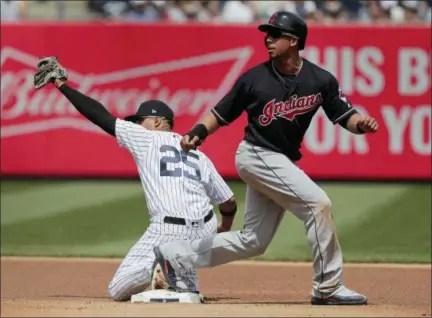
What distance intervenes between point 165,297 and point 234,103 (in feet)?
4.40

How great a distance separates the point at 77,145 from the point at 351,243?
3.41 meters

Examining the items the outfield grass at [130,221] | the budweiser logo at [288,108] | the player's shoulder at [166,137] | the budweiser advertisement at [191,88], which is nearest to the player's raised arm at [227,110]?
the budweiser logo at [288,108]

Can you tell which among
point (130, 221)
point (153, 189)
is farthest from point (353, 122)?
point (130, 221)

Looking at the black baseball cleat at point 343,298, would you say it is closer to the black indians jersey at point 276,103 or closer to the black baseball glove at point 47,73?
the black indians jersey at point 276,103

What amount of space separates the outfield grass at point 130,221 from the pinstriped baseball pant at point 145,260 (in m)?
3.61

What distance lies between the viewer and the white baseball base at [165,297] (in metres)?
7.08

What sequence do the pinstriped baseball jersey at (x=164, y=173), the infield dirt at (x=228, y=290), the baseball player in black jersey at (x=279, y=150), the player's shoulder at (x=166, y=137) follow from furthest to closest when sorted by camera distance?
1. the player's shoulder at (x=166, y=137)
2. the pinstriped baseball jersey at (x=164, y=173)
3. the baseball player in black jersey at (x=279, y=150)
4. the infield dirt at (x=228, y=290)

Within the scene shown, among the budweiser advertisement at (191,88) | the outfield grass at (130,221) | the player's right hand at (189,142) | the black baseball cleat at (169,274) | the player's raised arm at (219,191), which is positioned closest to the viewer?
the player's right hand at (189,142)

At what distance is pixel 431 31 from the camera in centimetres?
1231

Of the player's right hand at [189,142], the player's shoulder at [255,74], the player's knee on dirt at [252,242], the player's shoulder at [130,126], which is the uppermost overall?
the player's shoulder at [255,74]

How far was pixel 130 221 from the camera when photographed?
1195cm

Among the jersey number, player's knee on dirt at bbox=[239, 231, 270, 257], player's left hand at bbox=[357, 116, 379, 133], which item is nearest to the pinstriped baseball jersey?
the jersey number

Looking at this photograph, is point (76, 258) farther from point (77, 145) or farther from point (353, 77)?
point (353, 77)

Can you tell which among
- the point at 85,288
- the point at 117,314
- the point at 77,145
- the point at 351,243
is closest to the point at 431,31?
the point at 351,243
